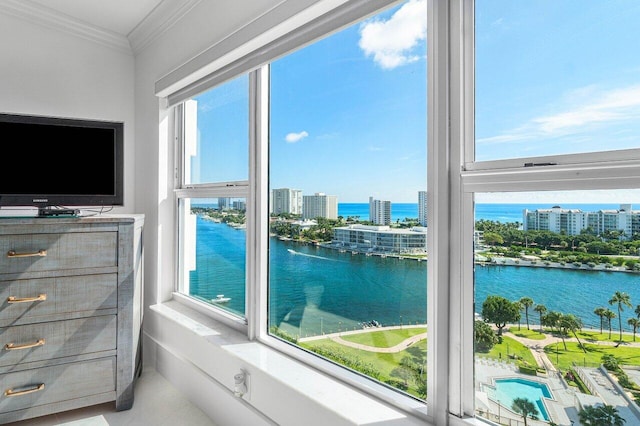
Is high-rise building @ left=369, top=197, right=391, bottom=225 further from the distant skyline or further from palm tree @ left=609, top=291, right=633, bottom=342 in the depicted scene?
palm tree @ left=609, top=291, right=633, bottom=342

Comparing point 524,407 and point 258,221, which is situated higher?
point 258,221

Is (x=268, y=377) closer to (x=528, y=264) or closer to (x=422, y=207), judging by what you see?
(x=422, y=207)

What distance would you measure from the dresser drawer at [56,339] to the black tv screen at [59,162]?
63cm

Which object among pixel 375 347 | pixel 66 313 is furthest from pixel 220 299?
pixel 375 347

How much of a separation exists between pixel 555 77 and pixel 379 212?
66cm

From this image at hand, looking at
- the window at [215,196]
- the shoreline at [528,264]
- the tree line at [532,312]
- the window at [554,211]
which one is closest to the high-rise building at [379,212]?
the shoreline at [528,264]

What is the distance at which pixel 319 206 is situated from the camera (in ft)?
5.35

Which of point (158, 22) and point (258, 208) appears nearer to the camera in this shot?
point (258, 208)

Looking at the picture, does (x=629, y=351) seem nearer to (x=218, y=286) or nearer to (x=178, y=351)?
(x=218, y=286)

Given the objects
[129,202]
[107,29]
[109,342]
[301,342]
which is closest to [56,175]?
[129,202]

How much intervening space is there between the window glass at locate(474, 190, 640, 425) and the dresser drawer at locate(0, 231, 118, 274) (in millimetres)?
1864

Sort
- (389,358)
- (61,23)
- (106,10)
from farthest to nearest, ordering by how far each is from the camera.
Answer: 1. (61,23)
2. (106,10)
3. (389,358)

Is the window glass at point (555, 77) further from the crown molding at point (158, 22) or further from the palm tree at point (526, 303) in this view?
the crown molding at point (158, 22)

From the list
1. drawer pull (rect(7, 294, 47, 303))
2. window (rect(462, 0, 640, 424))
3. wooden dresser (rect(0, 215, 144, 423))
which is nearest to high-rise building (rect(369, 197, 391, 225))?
window (rect(462, 0, 640, 424))
